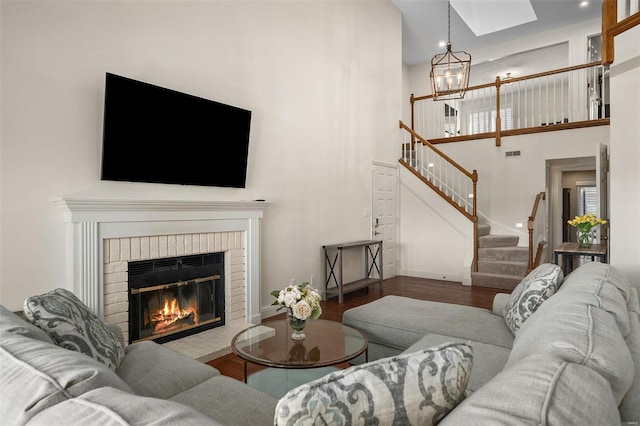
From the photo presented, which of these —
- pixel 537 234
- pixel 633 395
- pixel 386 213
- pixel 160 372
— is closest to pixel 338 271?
pixel 386 213

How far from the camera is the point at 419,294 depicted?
566 cm

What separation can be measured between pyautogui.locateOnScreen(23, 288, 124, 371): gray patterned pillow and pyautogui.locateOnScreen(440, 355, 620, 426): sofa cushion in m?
1.64

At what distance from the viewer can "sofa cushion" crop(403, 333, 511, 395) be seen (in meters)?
1.86

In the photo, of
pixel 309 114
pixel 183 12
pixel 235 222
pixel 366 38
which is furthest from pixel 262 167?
pixel 366 38

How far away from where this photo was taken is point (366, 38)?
20.5 feet

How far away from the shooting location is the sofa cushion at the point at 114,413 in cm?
75

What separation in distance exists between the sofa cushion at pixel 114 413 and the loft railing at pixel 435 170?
6.44 metres

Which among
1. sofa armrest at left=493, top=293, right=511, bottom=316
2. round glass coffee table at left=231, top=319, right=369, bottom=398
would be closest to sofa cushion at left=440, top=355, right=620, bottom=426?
round glass coffee table at left=231, top=319, right=369, bottom=398

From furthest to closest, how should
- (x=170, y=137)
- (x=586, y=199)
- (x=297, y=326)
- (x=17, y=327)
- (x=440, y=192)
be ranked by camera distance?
(x=586, y=199) → (x=440, y=192) → (x=170, y=137) → (x=297, y=326) → (x=17, y=327)

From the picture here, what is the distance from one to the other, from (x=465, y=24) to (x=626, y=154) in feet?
17.6

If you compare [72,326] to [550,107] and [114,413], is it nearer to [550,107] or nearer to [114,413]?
[114,413]

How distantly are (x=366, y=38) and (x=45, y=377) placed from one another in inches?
251

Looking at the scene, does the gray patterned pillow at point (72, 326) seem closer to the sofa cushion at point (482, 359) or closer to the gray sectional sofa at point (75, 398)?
the gray sectional sofa at point (75, 398)

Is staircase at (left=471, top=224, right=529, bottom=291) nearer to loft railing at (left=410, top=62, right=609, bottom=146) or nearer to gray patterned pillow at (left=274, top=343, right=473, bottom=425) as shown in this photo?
loft railing at (left=410, top=62, right=609, bottom=146)
